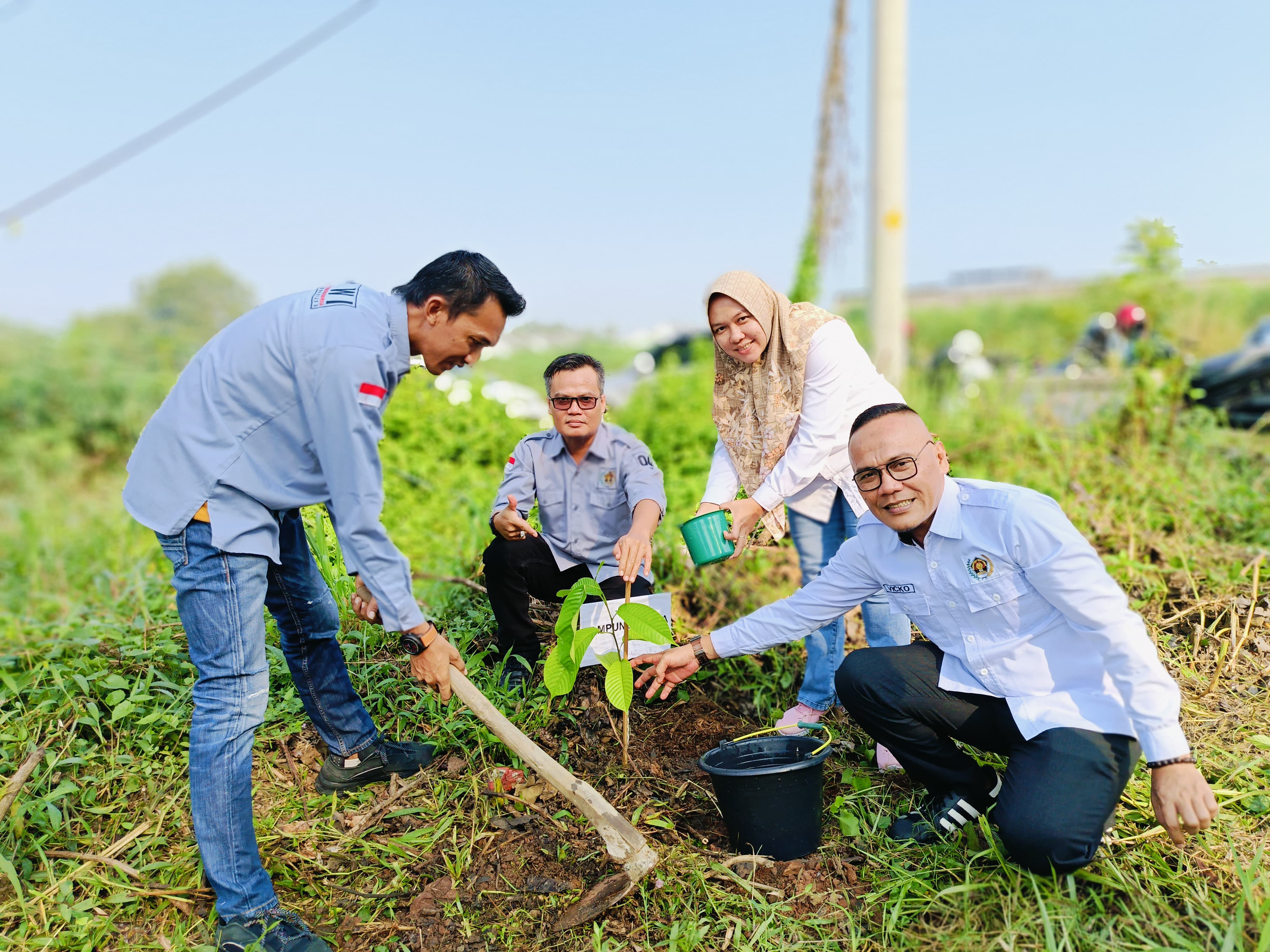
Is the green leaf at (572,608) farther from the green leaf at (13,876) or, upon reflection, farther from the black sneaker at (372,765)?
the green leaf at (13,876)

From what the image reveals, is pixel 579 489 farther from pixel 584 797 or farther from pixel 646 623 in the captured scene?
pixel 584 797

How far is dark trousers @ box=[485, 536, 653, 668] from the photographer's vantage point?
3041 mm

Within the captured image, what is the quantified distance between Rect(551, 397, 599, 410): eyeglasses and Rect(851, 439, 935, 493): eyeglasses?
1.09m

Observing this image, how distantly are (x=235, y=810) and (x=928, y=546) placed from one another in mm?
1915

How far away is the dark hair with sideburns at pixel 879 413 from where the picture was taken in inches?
86.8

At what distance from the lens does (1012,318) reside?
86.6ft

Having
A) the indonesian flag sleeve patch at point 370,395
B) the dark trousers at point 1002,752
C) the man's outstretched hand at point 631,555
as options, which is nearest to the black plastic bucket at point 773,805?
the dark trousers at point 1002,752

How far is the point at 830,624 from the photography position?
9.60 feet

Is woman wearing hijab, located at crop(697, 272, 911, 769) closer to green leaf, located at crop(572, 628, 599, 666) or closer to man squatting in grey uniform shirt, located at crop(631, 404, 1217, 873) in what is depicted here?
man squatting in grey uniform shirt, located at crop(631, 404, 1217, 873)

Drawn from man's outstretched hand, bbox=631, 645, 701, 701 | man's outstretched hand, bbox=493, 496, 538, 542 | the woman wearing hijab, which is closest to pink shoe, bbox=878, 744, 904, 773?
the woman wearing hijab

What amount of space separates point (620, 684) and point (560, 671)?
0.62 feet

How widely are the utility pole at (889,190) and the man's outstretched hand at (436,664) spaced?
188 inches

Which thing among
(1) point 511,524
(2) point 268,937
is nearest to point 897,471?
(1) point 511,524

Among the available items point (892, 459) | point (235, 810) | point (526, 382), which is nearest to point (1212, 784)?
point (892, 459)
